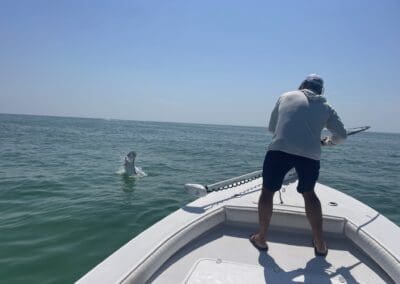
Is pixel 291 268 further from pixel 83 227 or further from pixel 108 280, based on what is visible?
pixel 83 227

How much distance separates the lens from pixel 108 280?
1.94 m

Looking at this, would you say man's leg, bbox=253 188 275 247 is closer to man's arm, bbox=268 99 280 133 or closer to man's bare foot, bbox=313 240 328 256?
man's bare foot, bbox=313 240 328 256

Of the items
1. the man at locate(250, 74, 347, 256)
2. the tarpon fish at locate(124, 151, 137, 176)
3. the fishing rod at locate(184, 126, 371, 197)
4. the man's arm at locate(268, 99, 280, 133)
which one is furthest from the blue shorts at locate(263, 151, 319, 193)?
the tarpon fish at locate(124, 151, 137, 176)

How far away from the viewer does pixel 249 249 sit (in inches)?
121

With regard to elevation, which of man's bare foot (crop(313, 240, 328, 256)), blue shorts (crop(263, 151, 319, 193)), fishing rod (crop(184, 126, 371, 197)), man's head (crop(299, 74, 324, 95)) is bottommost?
man's bare foot (crop(313, 240, 328, 256))

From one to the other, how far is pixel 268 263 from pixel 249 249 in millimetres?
316

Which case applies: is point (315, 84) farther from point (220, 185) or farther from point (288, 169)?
point (220, 185)

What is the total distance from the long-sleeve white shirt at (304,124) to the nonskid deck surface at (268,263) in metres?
1.07

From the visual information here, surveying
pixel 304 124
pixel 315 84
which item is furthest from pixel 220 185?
pixel 315 84

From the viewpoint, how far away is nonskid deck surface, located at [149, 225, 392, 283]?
2.48 meters

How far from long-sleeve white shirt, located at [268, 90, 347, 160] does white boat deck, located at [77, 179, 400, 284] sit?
1.03 m

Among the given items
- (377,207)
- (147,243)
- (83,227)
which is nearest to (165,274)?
(147,243)

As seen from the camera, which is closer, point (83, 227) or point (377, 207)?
point (83, 227)

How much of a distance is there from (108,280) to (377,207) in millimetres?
7964
